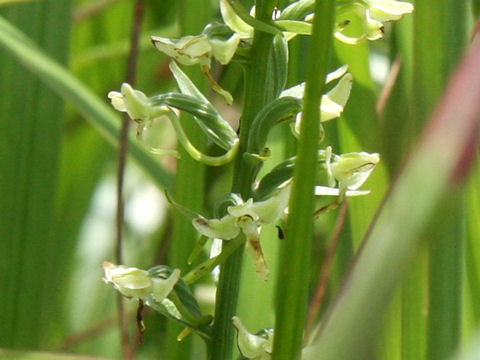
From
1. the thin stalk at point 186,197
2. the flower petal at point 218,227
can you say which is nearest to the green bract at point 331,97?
the flower petal at point 218,227

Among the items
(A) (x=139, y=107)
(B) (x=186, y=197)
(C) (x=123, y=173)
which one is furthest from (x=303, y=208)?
(C) (x=123, y=173)

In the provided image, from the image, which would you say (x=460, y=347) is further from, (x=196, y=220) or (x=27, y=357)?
(x=27, y=357)

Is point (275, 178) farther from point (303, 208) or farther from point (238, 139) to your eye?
point (303, 208)

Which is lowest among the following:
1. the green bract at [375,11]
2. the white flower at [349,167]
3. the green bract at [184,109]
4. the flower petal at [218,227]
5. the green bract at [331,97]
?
the flower petal at [218,227]

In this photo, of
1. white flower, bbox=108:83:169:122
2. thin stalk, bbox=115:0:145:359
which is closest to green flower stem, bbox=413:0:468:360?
white flower, bbox=108:83:169:122

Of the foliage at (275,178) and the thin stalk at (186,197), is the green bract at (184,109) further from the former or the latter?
the thin stalk at (186,197)

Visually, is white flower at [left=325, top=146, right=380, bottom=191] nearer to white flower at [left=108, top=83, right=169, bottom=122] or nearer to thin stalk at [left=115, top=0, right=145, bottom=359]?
white flower at [left=108, top=83, right=169, bottom=122]

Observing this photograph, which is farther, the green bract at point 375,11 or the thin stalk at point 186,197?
the thin stalk at point 186,197
